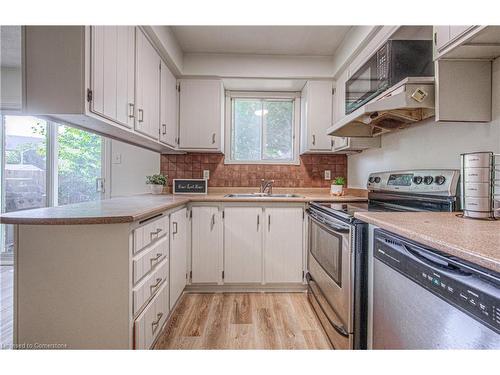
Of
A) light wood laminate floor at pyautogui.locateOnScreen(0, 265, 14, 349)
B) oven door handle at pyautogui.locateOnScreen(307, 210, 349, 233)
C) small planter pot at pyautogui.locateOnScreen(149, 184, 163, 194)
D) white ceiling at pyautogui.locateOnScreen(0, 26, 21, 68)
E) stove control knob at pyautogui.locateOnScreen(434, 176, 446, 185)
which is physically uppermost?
white ceiling at pyautogui.locateOnScreen(0, 26, 21, 68)

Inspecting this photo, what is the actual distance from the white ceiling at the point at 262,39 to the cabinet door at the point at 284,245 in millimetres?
1579

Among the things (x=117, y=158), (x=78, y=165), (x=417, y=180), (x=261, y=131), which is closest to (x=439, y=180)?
(x=417, y=180)

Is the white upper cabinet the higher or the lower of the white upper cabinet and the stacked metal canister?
the higher

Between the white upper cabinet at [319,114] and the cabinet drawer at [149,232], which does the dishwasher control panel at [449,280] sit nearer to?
the cabinet drawer at [149,232]

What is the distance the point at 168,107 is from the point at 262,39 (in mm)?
1088

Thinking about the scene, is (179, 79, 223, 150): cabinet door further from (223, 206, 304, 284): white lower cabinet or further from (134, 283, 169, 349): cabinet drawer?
(134, 283, 169, 349): cabinet drawer

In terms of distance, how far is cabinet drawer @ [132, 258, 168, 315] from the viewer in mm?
1332

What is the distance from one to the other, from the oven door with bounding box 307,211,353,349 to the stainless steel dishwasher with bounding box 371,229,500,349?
0.80ft

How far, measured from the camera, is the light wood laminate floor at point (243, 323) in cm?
175

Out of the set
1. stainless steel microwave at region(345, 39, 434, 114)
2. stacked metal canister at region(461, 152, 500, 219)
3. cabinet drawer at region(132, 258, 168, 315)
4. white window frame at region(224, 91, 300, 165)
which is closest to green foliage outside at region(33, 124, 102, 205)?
white window frame at region(224, 91, 300, 165)

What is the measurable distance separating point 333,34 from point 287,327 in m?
2.49

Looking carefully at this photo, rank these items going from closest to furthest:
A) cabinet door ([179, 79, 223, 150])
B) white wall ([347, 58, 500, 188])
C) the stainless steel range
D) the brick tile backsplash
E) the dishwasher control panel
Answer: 1. the dishwasher control panel
2. white wall ([347, 58, 500, 188])
3. the stainless steel range
4. cabinet door ([179, 79, 223, 150])
5. the brick tile backsplash

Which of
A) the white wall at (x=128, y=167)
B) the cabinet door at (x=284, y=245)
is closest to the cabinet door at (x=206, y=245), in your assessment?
the cabinet door at (x=284, y=245)

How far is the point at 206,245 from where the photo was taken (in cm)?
251
